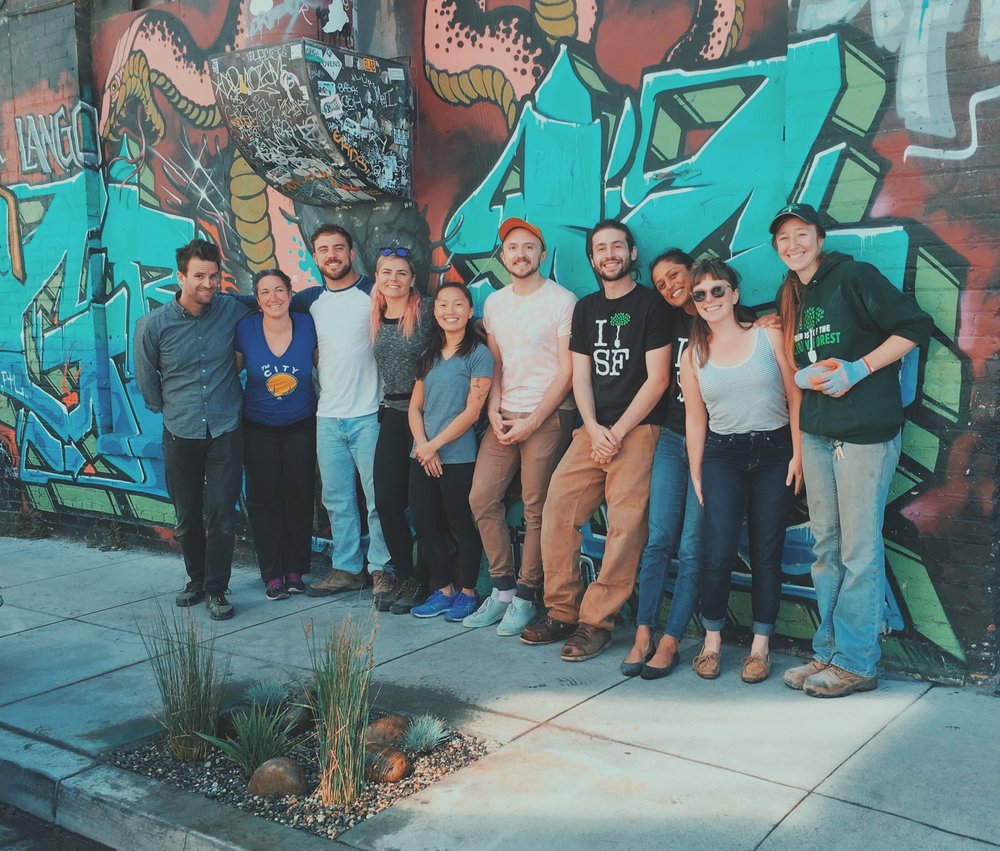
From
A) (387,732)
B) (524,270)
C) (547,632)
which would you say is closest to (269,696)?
(387,732)

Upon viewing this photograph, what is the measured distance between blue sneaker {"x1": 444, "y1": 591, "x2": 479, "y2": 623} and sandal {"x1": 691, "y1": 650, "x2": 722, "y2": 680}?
151 cm

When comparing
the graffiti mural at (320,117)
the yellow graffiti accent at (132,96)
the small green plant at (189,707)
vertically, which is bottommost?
the small green plant at (189,707)

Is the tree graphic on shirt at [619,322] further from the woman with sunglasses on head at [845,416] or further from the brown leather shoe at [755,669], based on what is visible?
the brown leather shoe at [755,669]

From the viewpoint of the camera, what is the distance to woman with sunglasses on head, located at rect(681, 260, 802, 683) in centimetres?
455

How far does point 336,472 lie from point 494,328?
58.6 inches

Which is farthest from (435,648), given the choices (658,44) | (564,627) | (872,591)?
(658,44)

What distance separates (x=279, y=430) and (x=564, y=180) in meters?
2.37

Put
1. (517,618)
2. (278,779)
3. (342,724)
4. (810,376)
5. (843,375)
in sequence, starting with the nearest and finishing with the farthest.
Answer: (342,724), (278,779), (843,375), (810,376), (517,618)

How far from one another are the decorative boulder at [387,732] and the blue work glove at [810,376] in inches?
88.2

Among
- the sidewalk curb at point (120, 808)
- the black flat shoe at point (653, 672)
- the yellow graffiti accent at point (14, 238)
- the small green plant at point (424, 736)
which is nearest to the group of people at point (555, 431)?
the black flat shoe at point (653, 672)

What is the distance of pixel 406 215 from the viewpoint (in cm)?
638

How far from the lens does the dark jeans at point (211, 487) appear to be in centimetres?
615

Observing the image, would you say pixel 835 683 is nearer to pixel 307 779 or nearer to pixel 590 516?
pixel 590 516

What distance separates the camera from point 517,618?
545cm
